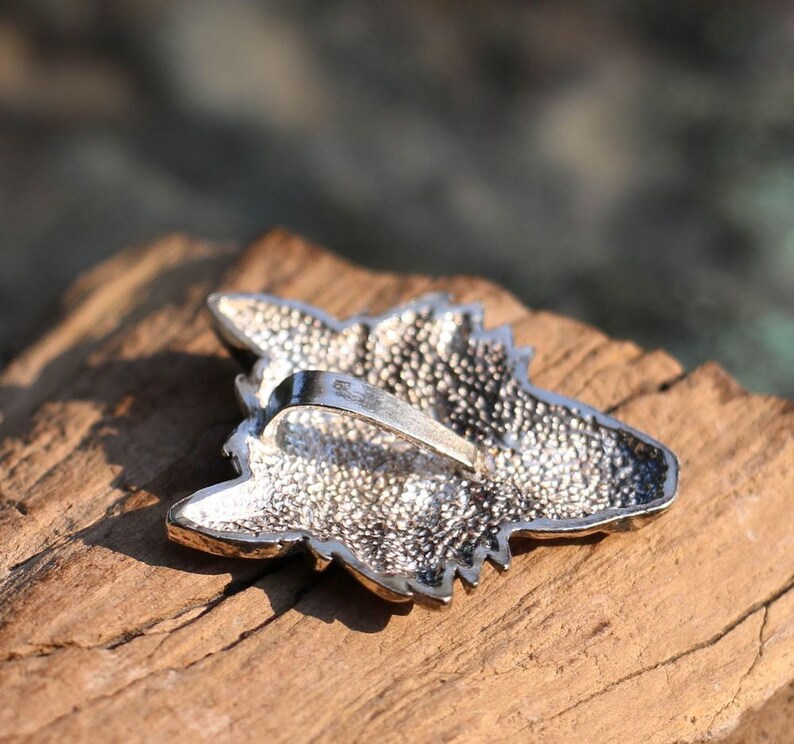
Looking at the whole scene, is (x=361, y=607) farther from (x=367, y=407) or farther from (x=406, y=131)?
(x=406, y=131)

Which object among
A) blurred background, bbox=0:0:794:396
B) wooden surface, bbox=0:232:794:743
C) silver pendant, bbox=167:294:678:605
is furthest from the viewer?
blurred background, bbox=0:0:794:396

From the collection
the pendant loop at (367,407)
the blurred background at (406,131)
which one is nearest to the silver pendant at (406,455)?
the pendant loop at (367,407)

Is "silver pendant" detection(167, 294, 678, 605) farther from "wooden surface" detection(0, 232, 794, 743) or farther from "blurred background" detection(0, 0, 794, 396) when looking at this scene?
"blurred background" detection(0, 0, 794, 396)

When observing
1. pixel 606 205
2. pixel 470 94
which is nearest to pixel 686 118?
pixel 606 205

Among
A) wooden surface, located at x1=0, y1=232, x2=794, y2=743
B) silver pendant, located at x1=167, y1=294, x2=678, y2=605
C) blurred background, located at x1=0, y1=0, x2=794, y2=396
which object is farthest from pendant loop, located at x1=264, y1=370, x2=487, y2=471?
blurred background, located at x1=0, y1=0, x2=794, y2=396

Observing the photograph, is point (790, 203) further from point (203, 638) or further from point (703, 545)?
point (203, 638)

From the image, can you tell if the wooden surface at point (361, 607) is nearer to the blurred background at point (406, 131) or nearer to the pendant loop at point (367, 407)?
the pendant loop at point (367, 407)

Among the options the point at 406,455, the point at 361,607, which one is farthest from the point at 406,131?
the point at 361,607
